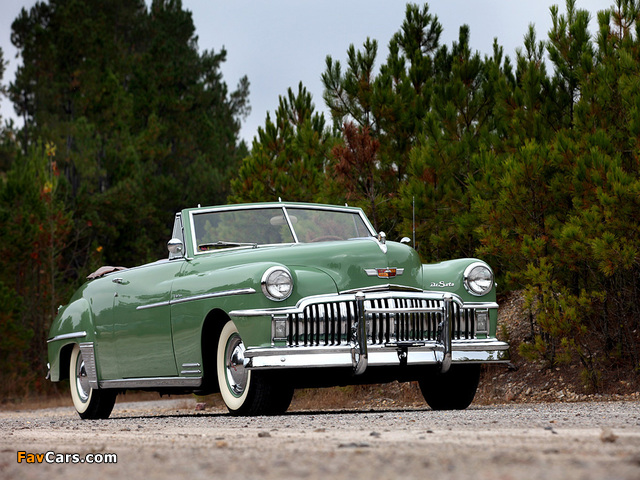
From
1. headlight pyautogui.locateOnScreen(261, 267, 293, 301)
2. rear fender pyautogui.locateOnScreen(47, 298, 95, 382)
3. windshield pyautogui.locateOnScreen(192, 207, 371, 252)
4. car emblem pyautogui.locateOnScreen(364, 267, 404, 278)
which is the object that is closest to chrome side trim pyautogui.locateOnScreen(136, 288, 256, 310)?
headlight pyautogui.locateOnScreen(261, 267, 293, 301)

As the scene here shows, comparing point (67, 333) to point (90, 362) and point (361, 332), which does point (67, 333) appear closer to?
point (90, 362)

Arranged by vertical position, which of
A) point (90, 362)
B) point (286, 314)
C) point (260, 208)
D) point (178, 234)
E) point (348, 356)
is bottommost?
point (90, 362)

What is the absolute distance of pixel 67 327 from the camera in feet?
35.1

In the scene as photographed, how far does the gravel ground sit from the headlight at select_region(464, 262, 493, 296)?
1.93 m

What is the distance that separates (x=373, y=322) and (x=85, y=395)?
3998mm

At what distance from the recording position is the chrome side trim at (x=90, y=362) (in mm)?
10133

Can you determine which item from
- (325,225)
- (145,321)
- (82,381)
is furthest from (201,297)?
(82,381)

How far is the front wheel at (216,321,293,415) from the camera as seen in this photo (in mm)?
7926

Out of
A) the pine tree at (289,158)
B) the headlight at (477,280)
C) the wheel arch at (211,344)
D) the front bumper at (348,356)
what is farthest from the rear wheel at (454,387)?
the pine tree at (289,158)

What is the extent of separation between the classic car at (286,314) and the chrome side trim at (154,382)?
0.04 feet

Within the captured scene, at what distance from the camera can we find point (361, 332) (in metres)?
7.81

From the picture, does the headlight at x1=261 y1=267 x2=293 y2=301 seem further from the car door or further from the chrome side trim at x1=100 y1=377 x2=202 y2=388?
the car door

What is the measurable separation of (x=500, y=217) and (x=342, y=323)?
4.54 meters

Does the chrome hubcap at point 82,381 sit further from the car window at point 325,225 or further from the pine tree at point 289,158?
the pine tree at point 289,158
